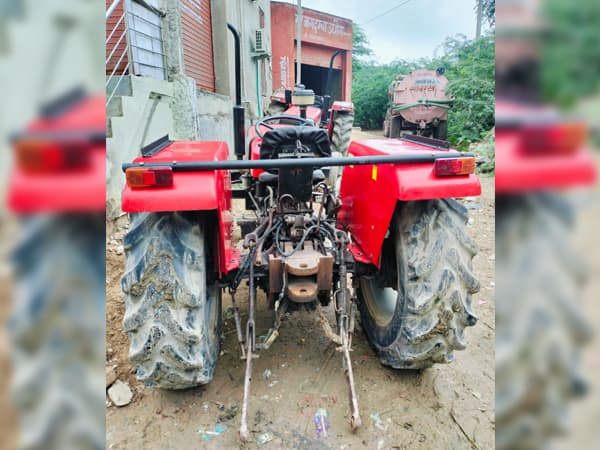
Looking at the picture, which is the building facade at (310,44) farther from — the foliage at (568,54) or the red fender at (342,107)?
the foliage at (568,54)

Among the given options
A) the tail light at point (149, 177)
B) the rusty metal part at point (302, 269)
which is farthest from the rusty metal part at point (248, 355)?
the tail light at point (149, 177)

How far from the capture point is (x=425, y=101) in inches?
460

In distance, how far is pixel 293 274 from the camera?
2.14 meters

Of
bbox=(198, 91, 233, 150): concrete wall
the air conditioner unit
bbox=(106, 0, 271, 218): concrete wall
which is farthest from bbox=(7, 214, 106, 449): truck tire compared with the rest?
the air conditioner unit

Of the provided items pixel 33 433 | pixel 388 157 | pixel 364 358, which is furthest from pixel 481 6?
pixel 364 358

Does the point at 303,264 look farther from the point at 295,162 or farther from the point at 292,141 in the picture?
the point at 292,141

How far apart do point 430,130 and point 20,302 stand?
12947mm

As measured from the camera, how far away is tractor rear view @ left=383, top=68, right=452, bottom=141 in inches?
453

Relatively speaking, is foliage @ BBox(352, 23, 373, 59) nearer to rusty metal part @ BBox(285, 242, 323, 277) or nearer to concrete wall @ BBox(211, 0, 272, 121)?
concrete wall @ BBox(211, 0, 272, 121)

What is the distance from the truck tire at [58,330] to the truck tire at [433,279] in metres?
1.77

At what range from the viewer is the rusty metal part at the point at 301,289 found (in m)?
2.11

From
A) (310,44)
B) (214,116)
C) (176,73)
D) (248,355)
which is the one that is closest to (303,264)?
(248,355)

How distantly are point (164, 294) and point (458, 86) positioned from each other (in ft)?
36.2

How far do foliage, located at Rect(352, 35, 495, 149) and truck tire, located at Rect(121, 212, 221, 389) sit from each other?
4.45ft
